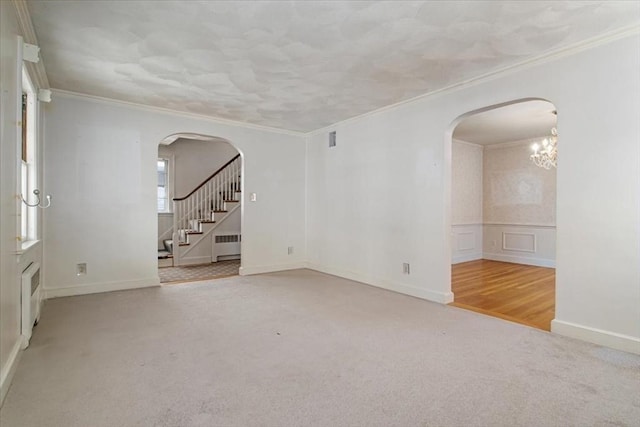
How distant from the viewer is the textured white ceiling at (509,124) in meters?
4.68

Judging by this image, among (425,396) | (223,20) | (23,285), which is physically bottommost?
(425,396)

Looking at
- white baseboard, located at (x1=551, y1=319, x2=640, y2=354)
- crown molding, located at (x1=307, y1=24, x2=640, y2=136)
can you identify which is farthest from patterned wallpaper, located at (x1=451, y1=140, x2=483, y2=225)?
white baseboard, located at (x1=551, y1=319, x2=640, y2=354)

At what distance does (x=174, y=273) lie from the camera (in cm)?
593

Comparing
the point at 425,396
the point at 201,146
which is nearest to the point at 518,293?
the point at 425,396

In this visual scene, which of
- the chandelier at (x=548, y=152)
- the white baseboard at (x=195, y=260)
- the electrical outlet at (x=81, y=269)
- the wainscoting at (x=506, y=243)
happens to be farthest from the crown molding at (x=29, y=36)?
the wainscoting at (x=506, y=243)

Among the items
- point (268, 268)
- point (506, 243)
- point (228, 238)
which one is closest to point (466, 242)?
point (506, 243)

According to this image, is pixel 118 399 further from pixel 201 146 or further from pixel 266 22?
pixel 201 146

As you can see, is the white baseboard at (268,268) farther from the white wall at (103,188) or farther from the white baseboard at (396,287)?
the white wall at (103,188)

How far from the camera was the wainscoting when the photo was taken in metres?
6.64

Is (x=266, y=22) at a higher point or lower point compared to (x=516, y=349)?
higher

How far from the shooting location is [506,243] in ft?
23.8

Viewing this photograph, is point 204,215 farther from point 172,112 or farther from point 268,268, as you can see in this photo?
point 172,112

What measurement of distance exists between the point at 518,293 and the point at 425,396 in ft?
10.4

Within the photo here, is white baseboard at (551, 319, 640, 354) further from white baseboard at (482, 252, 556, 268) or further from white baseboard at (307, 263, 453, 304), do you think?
white baseboard at (482, 252, 556, 268)
